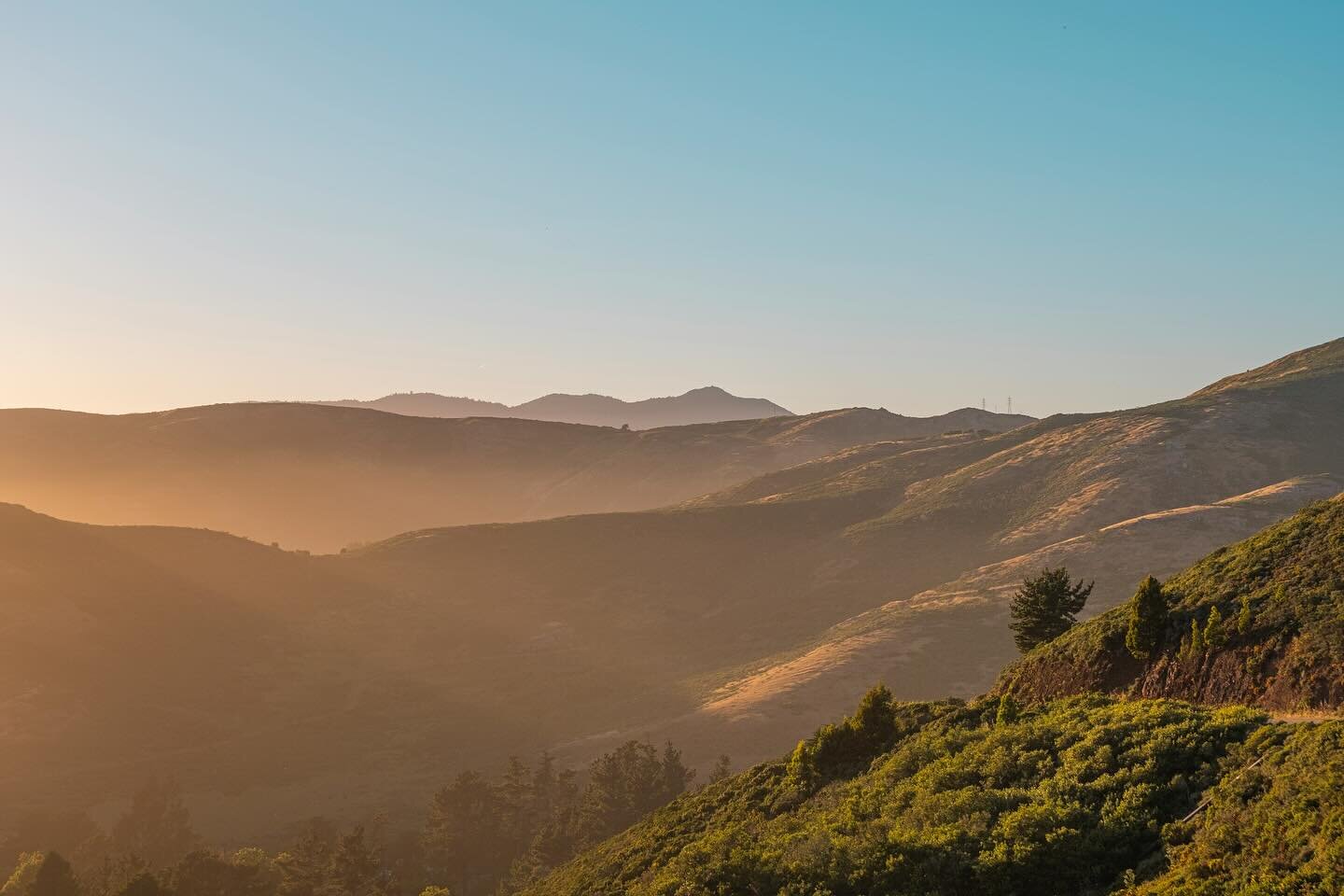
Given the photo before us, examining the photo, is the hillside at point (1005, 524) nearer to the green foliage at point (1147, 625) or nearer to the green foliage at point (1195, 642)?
the green foliage at point (1147, 625)

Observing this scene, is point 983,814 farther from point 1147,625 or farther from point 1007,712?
point 1147,625

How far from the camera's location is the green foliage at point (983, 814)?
20.1m

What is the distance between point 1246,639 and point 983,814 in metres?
10.8

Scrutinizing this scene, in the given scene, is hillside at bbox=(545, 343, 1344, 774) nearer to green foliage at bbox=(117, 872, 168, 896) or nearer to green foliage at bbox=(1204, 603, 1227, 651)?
green foliage at bbox=(117, 872, 168, 896)

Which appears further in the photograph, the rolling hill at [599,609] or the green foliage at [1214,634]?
the rolling hill at [599,609]

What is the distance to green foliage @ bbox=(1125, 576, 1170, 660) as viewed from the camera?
97.2ft

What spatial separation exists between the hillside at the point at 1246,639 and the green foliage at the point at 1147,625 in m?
0.23

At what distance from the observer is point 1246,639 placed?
2677cm

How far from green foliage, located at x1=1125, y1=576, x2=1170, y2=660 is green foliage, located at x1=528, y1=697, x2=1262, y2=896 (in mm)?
2569

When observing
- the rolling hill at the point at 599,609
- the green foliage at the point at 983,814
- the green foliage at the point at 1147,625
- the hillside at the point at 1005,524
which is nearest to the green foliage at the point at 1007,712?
the green foliage at the point at 983,814

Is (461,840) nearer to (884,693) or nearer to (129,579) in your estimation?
(884,693)

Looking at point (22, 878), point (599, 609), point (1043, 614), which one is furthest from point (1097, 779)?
point (599, 609)

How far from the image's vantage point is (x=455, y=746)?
86.2 meters

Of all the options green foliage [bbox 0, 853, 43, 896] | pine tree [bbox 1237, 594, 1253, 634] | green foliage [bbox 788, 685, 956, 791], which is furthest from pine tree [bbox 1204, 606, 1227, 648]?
green foliage [bbox 0, 853, 43, 896]
